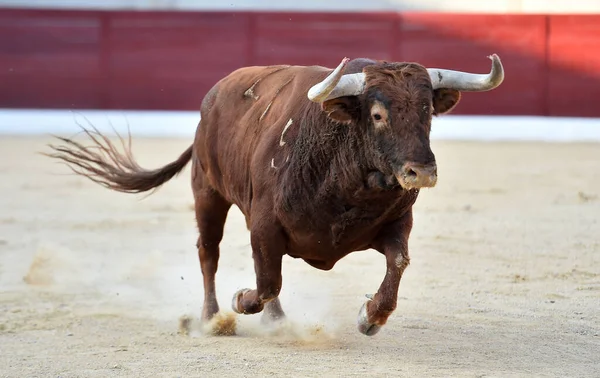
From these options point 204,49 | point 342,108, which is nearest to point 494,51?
point 204,49

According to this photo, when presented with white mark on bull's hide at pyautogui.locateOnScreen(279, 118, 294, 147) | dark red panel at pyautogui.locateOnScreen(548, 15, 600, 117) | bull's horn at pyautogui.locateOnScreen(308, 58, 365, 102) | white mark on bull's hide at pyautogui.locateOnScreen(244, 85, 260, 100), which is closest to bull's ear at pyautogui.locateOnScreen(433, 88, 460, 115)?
bull's horn at pyautogui.locateOnScreen(308, 58, 365, 102)

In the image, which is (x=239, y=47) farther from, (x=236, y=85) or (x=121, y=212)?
(x=236, y=85)

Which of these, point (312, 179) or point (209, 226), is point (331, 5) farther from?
point (312, 179)

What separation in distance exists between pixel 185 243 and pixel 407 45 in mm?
5991

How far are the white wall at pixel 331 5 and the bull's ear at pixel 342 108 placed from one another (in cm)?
887

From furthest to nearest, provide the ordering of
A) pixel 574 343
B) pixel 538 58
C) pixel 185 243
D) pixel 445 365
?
pixel 538 58
pixel 185 243
pixel 574 343
pixel 445 365

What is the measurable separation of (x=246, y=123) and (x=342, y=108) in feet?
2.63

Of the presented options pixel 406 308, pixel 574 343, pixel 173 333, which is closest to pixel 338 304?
pixel 406 308

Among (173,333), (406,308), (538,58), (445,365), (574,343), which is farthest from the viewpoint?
(538,58)

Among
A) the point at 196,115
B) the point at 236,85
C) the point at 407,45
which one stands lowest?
the point at 196,115

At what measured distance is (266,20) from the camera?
11711 millimetres

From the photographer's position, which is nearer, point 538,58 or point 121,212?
point 121,212

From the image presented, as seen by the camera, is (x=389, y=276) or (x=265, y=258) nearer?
(x=389, y=276)

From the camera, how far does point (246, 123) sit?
4.05m
